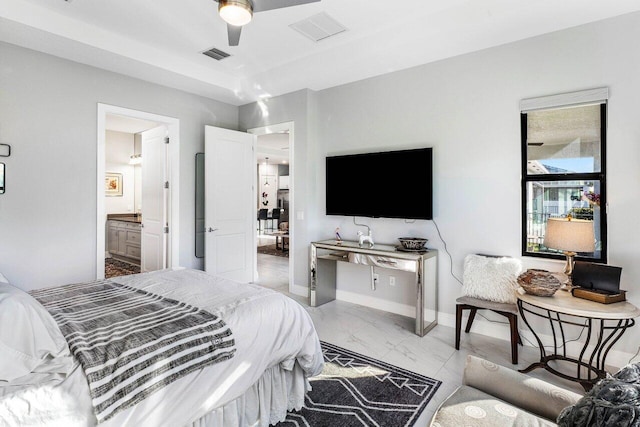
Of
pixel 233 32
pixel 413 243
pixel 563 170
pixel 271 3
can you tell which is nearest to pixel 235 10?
pixel 271 3

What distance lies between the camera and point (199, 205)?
478 centimetres

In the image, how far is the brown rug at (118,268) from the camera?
18.6 feet

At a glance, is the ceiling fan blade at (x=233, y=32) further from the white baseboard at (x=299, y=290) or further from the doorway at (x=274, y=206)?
the white baseboard at (x=299, y=290)

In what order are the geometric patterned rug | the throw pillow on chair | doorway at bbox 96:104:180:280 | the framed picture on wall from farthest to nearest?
the framed picture on wall → doorway at bbox 96:104:180:280 → the throw pillow on chair → the geometric patterned rug

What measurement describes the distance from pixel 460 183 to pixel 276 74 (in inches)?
103

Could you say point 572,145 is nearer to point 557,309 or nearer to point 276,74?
point 557,309

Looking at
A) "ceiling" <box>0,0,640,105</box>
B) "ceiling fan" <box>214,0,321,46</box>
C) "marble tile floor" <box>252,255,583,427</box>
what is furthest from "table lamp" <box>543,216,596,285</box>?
"ceiling fan" <box>214,0,321,46</box>

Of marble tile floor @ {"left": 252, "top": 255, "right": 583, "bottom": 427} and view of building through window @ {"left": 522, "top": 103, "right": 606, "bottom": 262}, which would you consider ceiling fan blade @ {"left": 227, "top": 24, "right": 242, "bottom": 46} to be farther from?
marble tile floor @ {"left": 252, "top": 255, "right": 583, "bottom": 427}

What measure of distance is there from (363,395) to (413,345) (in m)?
0.99

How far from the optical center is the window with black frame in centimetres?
277

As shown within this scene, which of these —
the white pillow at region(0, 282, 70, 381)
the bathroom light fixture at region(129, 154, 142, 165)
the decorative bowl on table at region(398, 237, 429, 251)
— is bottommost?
the white pillow at region(0, 282, 70, 381)

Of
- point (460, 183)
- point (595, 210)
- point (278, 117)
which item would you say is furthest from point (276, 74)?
point (595, 210)

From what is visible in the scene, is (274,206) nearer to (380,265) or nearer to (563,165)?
(380,265)

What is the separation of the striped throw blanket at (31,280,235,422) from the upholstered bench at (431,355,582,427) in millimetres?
1028
